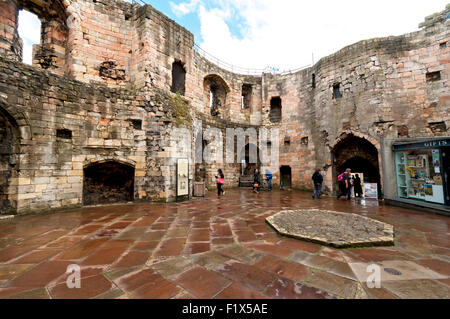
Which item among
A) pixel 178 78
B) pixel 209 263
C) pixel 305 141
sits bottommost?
pixel 209 263

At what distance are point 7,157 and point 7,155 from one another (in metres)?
0.06

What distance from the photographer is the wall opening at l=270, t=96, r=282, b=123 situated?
1362 cm

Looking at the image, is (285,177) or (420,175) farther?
(285,177)

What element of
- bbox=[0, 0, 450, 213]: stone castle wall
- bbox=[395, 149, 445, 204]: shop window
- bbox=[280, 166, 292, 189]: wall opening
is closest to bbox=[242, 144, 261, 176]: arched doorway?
bbox=[280, 166, 292, 189]: wall opening

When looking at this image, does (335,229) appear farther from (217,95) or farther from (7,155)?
(217,95)

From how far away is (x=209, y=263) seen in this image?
2.31 m

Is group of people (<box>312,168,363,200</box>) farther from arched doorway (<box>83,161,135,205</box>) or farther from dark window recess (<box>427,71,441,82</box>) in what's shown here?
arched doorway (<box>83,161,135,205</box>)

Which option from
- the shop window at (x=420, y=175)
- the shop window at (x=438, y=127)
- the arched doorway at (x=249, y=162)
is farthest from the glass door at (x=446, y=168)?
the arched doorway at (x=249, y=162)

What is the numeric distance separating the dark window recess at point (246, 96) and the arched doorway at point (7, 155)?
12.1 meters

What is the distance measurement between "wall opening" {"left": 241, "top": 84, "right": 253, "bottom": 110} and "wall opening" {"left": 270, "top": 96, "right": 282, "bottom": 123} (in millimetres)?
1687

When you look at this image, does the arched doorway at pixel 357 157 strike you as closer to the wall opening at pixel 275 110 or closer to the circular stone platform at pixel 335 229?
the wall opening at pixel 275 110

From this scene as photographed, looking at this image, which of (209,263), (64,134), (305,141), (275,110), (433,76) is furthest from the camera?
(275,110)

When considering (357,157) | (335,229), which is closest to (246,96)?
(357,157)
